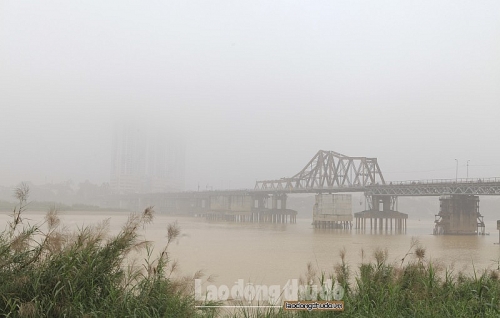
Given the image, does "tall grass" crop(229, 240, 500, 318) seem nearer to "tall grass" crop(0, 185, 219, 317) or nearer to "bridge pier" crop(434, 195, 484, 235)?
"tall grass" crop(0, 185, 219, 317)

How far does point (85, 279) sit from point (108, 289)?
1.21ft

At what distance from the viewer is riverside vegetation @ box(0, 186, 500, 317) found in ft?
18.2

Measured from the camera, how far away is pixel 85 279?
19.2 feet

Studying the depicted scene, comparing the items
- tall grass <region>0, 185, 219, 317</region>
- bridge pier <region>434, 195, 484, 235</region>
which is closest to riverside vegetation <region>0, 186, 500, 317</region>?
tall grass <region>0, 185, 219, 317</region>

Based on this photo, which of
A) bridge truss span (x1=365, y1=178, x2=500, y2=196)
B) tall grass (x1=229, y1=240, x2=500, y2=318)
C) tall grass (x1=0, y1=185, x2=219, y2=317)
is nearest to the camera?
tall grass (x1=0, y1=185, x2=219, y2=317)

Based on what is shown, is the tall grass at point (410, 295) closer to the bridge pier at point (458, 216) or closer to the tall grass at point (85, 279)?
the tall grass at point (85, 279)

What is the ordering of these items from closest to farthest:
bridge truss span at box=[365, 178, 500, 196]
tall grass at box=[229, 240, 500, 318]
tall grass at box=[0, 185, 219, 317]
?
tall grass at box=[0, 185, 219, 317], tall grass at box=[229, 240, 500, 318], bridge truss span at box=[365, 178, 500, 196]

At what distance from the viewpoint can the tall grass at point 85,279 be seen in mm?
5504

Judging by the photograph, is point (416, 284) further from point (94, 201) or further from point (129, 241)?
point (94, 201)

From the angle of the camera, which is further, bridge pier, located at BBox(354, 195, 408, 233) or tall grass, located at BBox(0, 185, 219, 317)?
bridge pier, located at BBox(354, 195, 408, 233)

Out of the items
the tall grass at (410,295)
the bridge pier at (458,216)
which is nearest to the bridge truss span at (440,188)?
the bridge pier at (458,216)

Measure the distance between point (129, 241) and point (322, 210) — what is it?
223 feet

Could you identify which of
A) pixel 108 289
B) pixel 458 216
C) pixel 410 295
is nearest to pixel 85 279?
pixel 108 289

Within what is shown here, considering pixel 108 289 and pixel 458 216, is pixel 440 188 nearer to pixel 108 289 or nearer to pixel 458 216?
pixel 458 216
